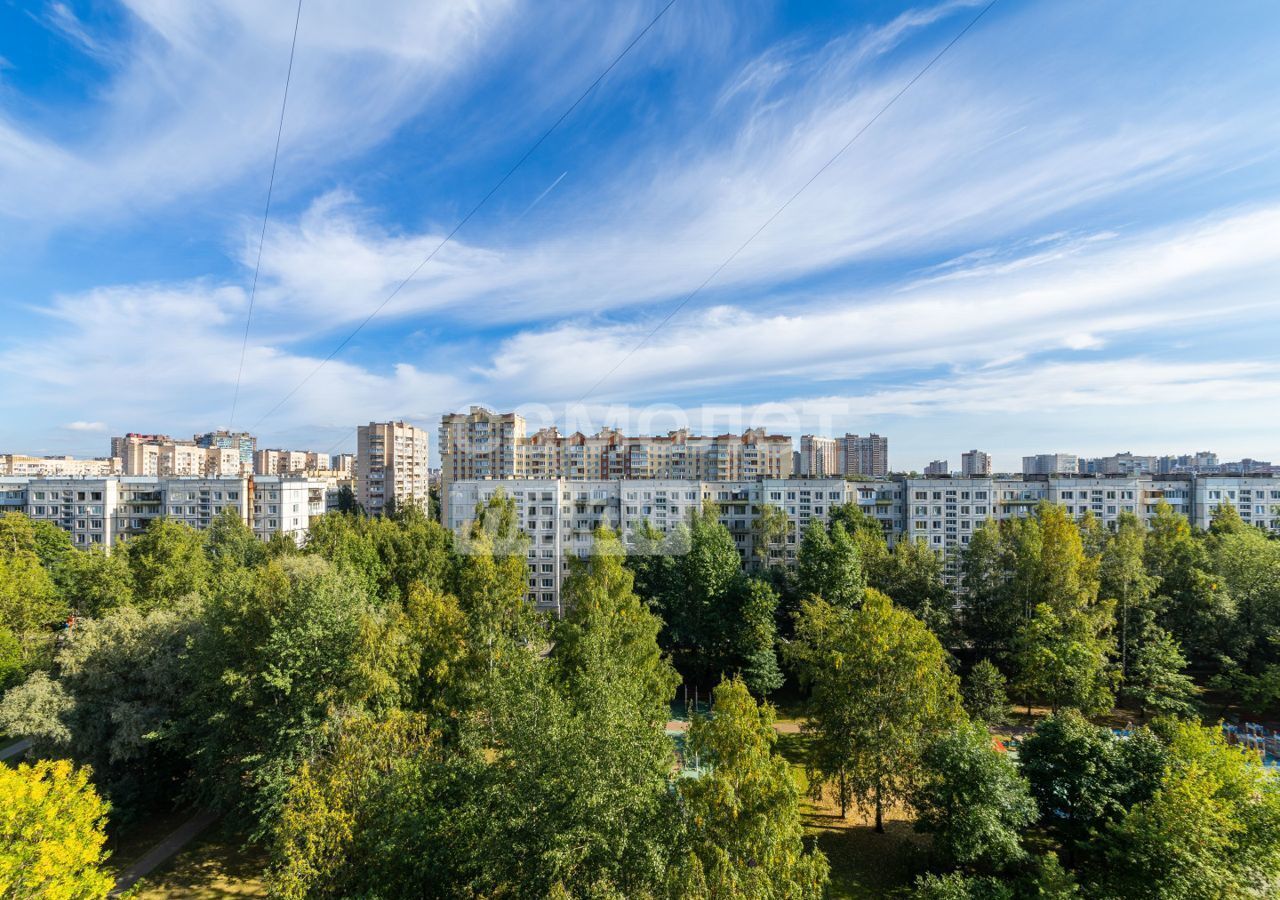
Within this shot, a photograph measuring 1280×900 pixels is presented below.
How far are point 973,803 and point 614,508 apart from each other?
107ft

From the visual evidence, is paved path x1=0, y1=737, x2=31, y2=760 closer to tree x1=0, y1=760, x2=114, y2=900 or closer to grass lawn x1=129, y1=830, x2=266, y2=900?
grass lawn x1=129, y1=830, x2=266, y2=900

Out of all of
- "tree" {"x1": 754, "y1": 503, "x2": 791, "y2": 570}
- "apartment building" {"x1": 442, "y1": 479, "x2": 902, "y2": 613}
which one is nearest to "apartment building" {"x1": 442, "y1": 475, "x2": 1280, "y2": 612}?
"apartment building" {"x1": 442, "y1": 479, "x2": 902, "y2": 613}

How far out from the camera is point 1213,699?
2697cm

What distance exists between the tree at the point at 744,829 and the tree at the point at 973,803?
16.9 ft

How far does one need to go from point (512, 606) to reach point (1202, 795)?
59.1 feet

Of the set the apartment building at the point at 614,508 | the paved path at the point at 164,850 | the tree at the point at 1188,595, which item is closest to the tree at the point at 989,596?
the tree at the point at 1188,595

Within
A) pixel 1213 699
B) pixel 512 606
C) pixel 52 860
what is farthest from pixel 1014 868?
pixel 1213 699

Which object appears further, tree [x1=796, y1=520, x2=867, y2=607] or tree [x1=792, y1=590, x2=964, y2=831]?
tree [x1=796, y1=520, x2=867, y2=607]

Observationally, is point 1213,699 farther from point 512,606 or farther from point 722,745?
point 512,606

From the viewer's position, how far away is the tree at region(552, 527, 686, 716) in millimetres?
17188

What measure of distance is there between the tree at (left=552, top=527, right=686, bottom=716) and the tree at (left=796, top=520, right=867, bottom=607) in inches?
450

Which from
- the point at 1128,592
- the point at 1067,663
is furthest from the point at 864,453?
the point at 1067,663

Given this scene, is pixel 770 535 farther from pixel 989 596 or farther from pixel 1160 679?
pixel 1160 679

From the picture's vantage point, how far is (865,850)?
1661 cm
